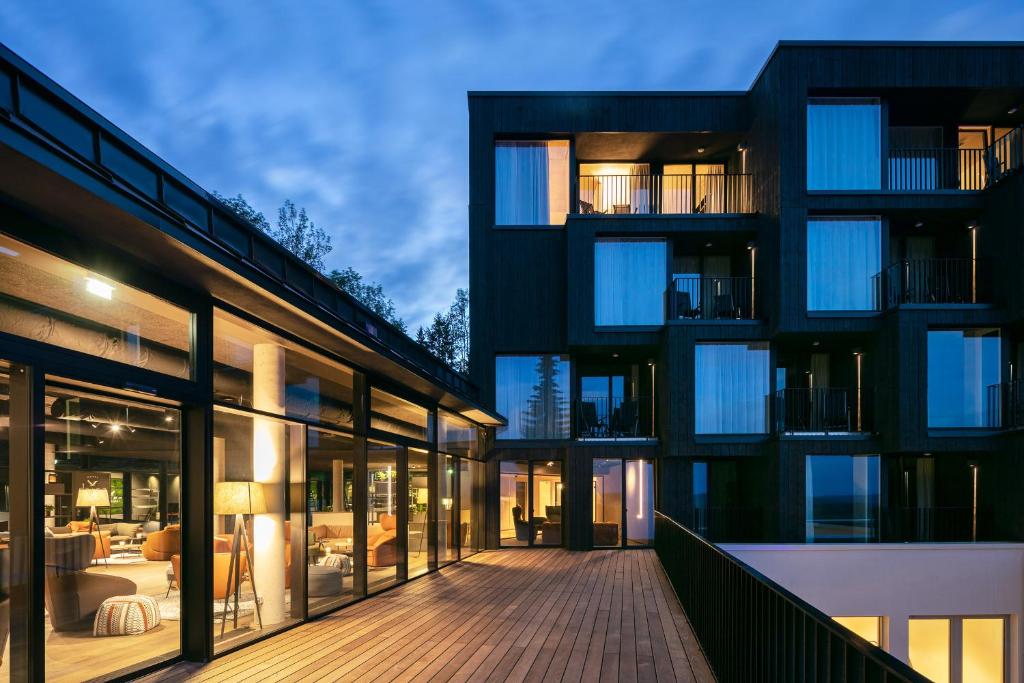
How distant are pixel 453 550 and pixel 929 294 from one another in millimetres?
12164

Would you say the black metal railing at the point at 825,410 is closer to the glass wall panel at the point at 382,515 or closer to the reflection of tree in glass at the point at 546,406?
the reflection of tree in glass at the point at 546,406

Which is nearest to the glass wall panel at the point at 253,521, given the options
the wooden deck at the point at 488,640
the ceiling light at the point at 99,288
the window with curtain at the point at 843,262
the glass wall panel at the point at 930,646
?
the wooden deck at the point at 488,640

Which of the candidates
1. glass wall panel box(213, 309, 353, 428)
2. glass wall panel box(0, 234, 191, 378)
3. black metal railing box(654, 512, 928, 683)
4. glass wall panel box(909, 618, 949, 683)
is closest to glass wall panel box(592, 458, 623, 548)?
glass wall panel box(909, 618, 949, 683)

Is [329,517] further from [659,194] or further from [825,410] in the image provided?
[659,194]

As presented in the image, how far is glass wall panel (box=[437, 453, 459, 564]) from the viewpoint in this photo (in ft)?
48.7

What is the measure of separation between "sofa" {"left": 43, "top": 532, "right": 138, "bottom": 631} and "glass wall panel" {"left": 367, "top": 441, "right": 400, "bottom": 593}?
5305 mm

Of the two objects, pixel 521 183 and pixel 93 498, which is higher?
pixel 521 183

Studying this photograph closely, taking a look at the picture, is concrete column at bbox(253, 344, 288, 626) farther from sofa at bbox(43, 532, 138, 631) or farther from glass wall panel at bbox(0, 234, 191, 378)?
sofa at bbox(43, 532, 138, 631)

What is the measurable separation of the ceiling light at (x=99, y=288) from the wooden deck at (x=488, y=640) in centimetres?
290

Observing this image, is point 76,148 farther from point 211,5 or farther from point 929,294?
point 211,5

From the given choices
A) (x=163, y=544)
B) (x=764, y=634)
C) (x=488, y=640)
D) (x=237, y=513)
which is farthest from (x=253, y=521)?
(x=764, y=634)

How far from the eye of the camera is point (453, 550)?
634 inches

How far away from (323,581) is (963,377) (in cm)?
1447

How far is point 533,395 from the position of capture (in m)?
19.7
